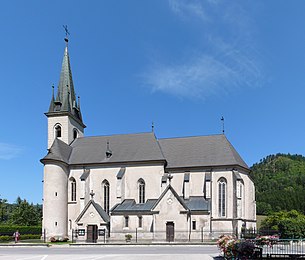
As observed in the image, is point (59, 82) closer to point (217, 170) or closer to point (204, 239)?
point (217, 170)

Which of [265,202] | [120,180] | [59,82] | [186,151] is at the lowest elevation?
[265,202]

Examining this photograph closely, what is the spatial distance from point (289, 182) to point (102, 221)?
136 metres

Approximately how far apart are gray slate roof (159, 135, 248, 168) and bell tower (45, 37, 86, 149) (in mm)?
13670

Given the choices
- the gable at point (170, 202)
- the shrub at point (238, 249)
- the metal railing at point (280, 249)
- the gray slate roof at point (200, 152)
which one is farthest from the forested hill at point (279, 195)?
the shrub at point (238, 249)

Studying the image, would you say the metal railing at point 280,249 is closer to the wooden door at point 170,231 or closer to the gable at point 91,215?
the wooden door at point 170,231

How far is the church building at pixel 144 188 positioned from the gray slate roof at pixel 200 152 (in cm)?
13

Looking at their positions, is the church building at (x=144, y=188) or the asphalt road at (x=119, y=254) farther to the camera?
the church building at (x=144, y=188)

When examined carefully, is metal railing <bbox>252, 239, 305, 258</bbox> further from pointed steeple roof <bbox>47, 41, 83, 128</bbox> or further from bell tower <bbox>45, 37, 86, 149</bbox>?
pointed steeple roof <bbox>47, 41, 83, 128</bbox>

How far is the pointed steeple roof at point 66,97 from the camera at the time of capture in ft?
185

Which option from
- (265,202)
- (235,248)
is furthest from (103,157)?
(265,202)

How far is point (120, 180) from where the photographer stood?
4947 centimetres

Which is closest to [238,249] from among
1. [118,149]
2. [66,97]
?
[118,149]

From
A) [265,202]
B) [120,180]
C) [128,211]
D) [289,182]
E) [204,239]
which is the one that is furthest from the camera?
[289,182]

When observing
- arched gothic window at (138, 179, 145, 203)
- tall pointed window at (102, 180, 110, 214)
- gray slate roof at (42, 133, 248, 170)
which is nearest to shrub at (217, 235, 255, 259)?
gray slate roof at (42, 133, 248, 170)
